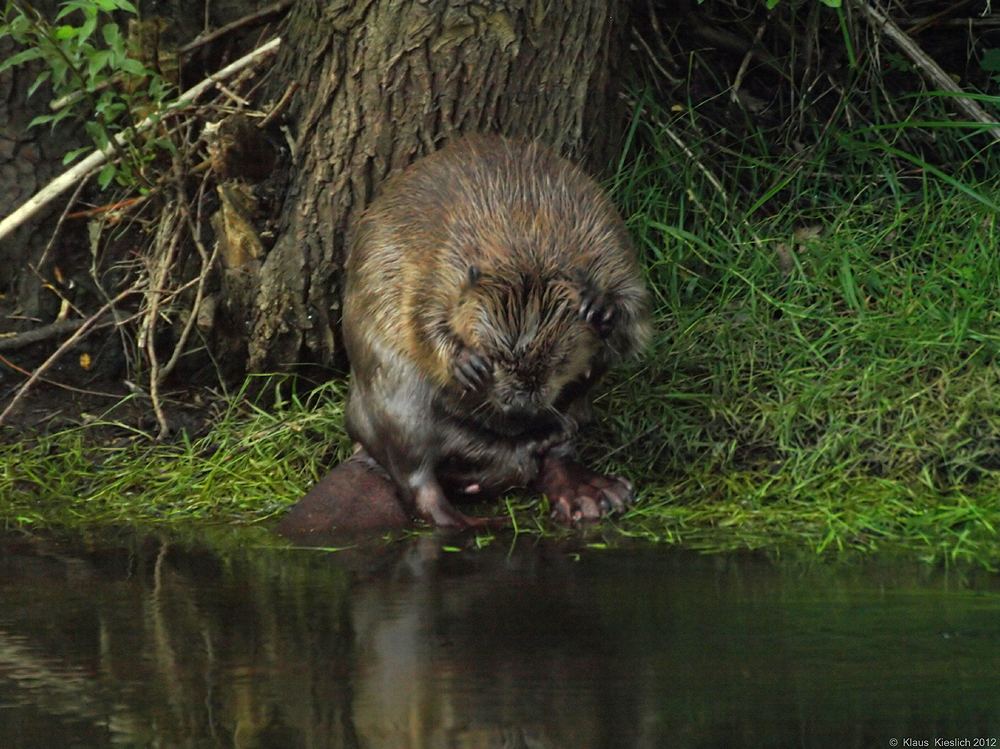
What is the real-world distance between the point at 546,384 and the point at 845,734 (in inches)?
59.0

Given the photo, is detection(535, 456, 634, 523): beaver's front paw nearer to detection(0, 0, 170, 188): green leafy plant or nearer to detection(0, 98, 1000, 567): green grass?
detection(0, 98, 1000, 567): green grass

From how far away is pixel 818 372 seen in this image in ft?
11.9

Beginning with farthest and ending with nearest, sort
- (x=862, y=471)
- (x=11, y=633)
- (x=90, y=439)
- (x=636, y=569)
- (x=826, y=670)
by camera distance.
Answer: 1. (x=90, y=439)
2. (x=862, y=471)
3. (x=636, y=569)
4. (x=11, y=633)
5. (x=826, y=670)

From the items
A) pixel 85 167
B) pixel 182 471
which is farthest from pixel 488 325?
pixel 85 167

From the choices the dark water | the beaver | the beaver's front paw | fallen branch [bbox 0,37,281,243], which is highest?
fallen branch [bbox 0,37,281,243]

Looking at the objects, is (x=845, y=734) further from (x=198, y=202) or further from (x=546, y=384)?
(x=198, y=202)

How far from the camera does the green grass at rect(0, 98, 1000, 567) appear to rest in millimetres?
3250

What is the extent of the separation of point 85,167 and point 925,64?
2529mm

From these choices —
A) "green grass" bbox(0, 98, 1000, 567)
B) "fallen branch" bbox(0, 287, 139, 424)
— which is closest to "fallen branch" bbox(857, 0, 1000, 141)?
"green grass" bbox(0, 98, 1000, 567)

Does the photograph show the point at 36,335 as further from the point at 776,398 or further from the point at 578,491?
the point at 776,398

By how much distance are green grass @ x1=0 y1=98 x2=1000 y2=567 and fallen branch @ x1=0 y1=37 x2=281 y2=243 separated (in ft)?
2.15

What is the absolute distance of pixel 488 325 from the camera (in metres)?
3.15

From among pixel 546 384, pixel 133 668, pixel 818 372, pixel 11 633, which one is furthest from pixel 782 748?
pixel 818 372

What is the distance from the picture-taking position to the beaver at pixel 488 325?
10.4 ft
